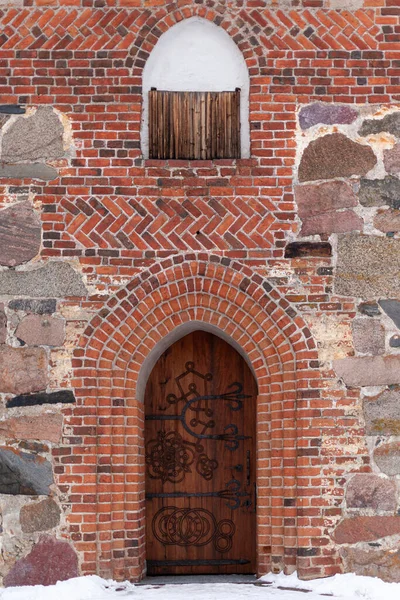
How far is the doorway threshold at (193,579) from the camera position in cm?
646

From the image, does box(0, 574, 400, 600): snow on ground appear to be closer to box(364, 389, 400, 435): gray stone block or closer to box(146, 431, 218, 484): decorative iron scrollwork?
box(146, 431, 218, 484): decorative iron scrollwork

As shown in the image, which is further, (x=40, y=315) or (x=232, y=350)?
(x=232, y=350)

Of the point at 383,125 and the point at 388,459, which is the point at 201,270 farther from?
the point at 388,459

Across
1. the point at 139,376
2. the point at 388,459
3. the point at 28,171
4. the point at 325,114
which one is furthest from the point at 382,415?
the point at 28,171

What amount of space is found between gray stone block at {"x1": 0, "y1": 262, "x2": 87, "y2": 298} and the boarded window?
1250mm

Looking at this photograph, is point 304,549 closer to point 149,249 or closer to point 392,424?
point 392,424

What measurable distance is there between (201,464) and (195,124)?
282 cm

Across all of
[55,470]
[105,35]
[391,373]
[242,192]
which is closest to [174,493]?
[55,470]

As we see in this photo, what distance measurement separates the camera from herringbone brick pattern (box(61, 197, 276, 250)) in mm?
6523

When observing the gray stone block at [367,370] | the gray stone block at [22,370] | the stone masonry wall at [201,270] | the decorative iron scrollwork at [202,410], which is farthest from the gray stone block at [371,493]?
the gray stone block at [22,370]

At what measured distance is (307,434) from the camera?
6.34m

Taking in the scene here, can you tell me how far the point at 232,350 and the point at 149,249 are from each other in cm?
118

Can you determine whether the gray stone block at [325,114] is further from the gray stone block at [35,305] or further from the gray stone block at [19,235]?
the gray stone block at [35,305]

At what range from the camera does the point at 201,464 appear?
6.91m
